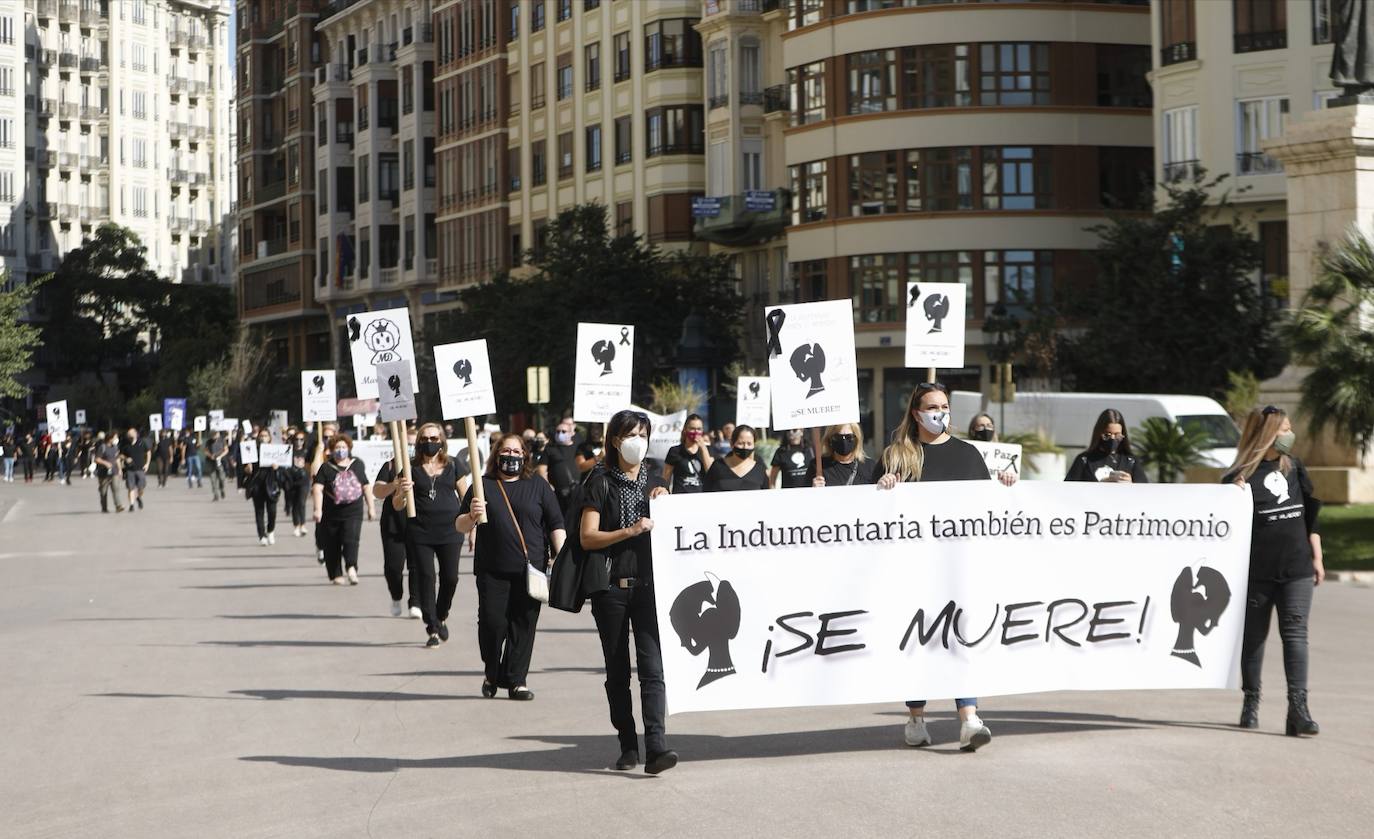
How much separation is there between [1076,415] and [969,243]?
18.0m

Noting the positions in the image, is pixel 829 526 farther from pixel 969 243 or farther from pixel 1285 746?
pixel 969 243

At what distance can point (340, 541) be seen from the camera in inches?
918

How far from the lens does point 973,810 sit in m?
8.83

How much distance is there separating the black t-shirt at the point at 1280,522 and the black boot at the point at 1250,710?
→ 0.60 metres

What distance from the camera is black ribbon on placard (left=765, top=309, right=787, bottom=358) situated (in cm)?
1594

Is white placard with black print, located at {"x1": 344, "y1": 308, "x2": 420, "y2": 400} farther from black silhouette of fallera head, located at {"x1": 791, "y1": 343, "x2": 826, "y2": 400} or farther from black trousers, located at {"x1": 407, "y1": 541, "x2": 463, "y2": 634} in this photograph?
black silhouette of fallera head, located at {"x1": 791, "y1": 343, "x2": 826, "y2": 400}

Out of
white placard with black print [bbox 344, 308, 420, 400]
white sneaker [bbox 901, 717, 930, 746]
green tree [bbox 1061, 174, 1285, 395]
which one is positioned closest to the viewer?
white sneaker [bbox 901, 717, 930, 746]

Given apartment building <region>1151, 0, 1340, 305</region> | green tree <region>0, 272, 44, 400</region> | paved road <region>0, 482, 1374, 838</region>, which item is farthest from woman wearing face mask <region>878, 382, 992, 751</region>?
apartment building <region>1151, 0, 1340, 305</region>

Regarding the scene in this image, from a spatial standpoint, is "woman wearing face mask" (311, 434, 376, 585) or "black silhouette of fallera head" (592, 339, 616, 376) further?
"black silhouette of fallera head" (592, 339, 616, 376)

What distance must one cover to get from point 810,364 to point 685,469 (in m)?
2.65

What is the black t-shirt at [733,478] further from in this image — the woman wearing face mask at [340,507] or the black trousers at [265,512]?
the black trousers at [265,512]

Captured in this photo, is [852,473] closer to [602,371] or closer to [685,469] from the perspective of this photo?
[685,469]

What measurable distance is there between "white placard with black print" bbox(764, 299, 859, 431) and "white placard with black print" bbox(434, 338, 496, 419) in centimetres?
231

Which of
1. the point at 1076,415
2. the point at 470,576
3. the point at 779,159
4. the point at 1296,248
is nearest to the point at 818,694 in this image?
the point at 470,576
